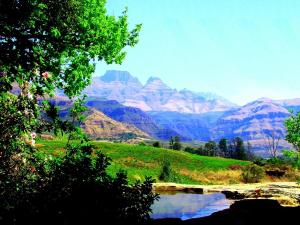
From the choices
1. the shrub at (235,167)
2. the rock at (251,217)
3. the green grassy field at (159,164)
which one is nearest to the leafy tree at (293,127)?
the rock at (251,217)

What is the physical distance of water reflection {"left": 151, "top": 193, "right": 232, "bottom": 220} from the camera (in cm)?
2793

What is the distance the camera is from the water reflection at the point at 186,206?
27.9 meters

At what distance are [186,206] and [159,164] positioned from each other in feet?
159

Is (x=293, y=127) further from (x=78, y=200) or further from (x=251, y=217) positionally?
(x=78, y=200)

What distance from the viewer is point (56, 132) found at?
48.0ft

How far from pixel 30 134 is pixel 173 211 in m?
16.7

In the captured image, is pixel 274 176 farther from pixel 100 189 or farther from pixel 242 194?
pixel 100 189

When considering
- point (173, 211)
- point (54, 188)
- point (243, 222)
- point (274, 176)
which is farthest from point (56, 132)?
point (274, 176)

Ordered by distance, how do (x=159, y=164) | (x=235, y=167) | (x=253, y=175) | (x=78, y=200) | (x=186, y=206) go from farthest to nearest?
(x=235, y=167)
(x=159, y=164)
(x=253, y=175)
(x=186, y=206)
(x=78, y=200)

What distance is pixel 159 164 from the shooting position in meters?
81.0

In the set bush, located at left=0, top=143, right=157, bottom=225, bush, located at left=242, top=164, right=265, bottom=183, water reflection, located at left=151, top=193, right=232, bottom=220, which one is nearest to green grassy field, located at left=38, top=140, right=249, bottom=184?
bush, located at left=242, top=164, right=265, bottom=183

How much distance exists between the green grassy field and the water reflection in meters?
22.1

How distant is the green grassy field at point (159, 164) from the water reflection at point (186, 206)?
22091 mm

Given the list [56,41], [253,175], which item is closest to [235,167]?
[253,175]
